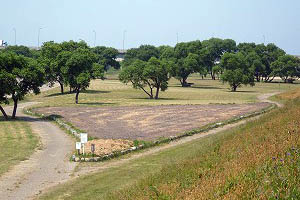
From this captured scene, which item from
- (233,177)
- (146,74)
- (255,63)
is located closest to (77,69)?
(146,74)

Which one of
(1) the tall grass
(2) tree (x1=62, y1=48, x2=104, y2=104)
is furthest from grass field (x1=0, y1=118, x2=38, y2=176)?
(2) tree (x1=62, y1=48, x2=104, y2=104)

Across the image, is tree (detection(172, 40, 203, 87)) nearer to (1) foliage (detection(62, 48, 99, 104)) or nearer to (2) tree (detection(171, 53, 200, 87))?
(2) tree (detection(171, 53, 200, 87))

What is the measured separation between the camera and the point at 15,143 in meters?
38.9

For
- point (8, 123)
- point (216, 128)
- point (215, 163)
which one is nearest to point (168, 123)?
point (216, 128)

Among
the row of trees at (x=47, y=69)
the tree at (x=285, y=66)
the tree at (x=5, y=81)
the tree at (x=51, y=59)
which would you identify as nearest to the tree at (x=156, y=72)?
the row of trees at (x=47, y=69)

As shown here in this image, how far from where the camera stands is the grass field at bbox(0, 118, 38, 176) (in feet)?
102

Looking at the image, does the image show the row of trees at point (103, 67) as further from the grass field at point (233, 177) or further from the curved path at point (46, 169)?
the grass field at point (233, 177)

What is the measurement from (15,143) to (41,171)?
40.2ft

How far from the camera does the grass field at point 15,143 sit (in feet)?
102

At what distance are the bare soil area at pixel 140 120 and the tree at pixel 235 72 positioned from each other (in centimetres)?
5569

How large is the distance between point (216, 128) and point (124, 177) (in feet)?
77.8

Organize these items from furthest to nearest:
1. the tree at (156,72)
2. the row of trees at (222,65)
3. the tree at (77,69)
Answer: the row of trees at (222,65)
the tree at (156,72)
the tree at (77,69)

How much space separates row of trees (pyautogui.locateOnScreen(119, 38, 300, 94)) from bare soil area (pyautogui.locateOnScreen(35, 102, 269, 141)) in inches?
1284

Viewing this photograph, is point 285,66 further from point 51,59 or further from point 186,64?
point 51,59
